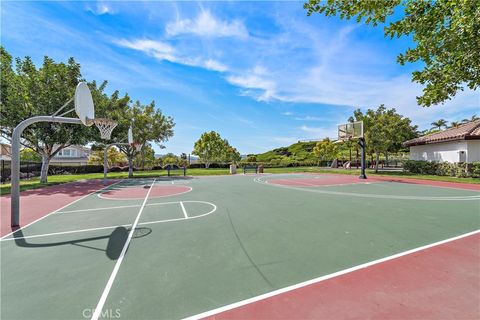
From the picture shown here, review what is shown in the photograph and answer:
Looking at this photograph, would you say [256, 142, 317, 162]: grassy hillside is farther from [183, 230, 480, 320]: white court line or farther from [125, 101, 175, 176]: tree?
[183, 230, 480, 320]: white court line

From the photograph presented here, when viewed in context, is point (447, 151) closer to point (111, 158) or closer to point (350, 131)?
point (350, 131)

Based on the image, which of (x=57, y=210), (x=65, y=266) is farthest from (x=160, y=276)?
(x=57, y=210)

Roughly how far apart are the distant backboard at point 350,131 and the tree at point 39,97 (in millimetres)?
25508

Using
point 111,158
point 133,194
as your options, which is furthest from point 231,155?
point 133,194

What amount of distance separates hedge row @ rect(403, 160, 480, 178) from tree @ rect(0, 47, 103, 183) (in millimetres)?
33924

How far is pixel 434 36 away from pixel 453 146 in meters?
23.4

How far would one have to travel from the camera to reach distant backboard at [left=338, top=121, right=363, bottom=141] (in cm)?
2314

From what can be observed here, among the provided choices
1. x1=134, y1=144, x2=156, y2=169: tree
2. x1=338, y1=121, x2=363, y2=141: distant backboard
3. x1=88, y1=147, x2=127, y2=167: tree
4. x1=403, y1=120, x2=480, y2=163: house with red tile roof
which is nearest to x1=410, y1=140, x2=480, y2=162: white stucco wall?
x1=403, y1=120, x2=480, y2=163: house with red tile roof

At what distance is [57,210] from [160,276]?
789 centimetres

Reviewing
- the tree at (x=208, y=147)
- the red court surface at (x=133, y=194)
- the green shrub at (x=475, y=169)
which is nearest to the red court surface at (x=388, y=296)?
the red court surface at (x=133, y=194)

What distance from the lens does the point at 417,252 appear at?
470cm

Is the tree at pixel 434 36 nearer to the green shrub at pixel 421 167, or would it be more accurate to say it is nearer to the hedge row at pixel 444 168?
the hedge row at pixel 444 168

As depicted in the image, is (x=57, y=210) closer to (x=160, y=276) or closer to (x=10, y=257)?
(x=10, y=257)

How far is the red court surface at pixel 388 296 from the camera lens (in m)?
2.85
